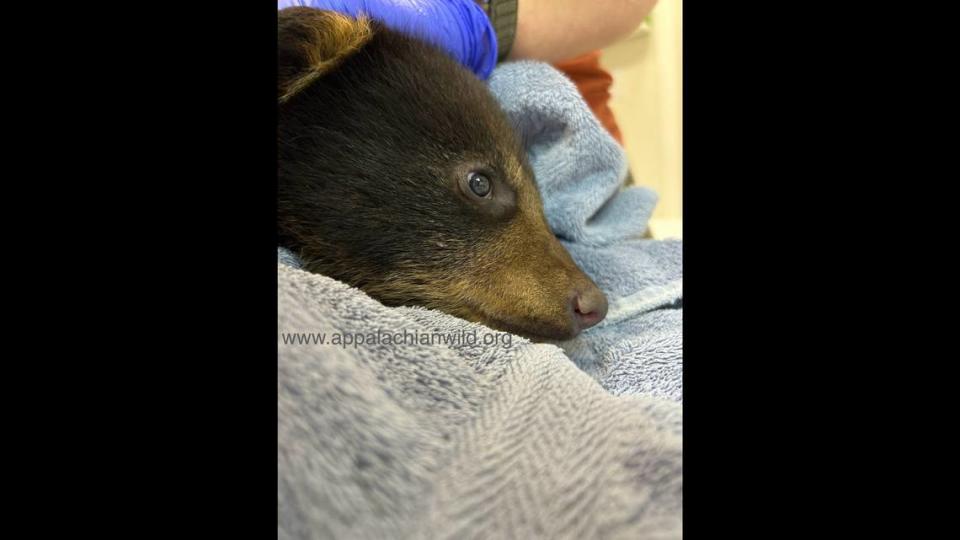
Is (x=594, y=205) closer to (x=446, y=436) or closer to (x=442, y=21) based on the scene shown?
(x=442, y=21)

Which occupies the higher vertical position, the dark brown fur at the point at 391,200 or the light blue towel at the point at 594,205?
the dark brown fur at the point at 391,200

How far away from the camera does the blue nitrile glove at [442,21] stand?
1162 millimetres

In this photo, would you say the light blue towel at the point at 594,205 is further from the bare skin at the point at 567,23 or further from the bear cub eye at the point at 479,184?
the bear cub eye at the point at 479,184

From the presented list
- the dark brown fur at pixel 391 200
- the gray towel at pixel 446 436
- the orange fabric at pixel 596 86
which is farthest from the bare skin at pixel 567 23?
the gray towel at pixel 446 436

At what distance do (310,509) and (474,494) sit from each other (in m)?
0.17

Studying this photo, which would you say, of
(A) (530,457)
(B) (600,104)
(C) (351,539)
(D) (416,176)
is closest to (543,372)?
(A) (530,457)

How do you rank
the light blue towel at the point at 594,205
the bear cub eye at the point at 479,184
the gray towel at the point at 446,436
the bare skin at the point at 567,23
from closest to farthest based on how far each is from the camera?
the gray towel at the point at 446,436 < the bear cub eye at the point at 479,184 < the light blue towel at the point at 594,205 < the bare skin at the point at 567,23

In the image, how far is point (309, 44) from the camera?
1.00 metres

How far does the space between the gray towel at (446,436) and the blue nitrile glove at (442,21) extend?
65 centimetres

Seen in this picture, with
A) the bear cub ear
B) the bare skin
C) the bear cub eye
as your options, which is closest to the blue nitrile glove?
the bear cub ear

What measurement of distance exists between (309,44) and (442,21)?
1.38 ft

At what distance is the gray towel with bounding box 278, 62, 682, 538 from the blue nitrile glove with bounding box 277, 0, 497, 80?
0.65 meters

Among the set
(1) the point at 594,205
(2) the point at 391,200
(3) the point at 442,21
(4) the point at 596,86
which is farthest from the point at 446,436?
(4) the point at 596,86

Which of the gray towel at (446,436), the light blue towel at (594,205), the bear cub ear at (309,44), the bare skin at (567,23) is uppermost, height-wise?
the bear cub ear at (309,44)
